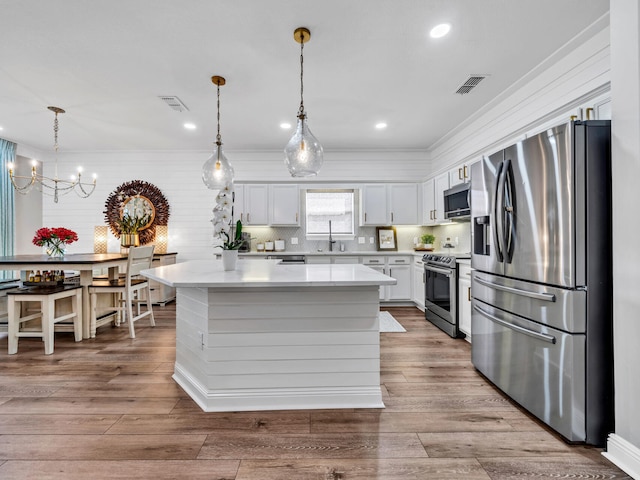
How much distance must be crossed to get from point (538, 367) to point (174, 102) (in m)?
4.17

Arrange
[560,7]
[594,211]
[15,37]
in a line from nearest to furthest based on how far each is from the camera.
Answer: [594,211], [560,7], [15,37]

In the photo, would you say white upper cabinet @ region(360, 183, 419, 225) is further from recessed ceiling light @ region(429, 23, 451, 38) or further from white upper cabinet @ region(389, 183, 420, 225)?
recessed ceiling light @ region(429, 23, 451, 38)

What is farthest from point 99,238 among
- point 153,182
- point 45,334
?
point 45,334

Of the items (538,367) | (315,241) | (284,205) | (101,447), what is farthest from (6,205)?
(538,367)

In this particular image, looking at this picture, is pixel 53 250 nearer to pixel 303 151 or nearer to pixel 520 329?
pixel 303 151

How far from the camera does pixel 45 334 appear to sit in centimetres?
313

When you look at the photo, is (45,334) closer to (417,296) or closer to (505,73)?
(417,296)

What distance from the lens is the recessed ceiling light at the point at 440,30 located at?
95.8 inches

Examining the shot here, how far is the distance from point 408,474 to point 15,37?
13.1 ft

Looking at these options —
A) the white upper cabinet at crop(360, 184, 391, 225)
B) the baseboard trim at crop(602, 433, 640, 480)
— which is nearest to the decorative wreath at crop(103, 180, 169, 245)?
the white upper cabinet at crop(360, 184, 391, 225)

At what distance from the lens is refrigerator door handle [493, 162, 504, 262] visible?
7.39ft

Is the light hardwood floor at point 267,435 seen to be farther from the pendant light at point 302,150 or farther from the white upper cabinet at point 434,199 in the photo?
the white upper cabinet at point 434,199

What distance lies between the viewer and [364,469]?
1.58 metres

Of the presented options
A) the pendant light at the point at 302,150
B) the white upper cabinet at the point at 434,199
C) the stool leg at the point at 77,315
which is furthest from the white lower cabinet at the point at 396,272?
the stool leg at the point at 77,315
